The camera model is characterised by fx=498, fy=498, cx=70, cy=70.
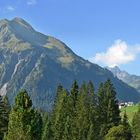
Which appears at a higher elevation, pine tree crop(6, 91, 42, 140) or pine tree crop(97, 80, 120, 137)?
pine tree crop(97, 80, 120, 137)

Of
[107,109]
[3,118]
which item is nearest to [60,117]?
[107,109]

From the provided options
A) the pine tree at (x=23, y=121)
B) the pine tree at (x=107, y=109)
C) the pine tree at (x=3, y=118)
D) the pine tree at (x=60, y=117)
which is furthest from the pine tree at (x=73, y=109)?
the pine tree at (x=23, y=121)

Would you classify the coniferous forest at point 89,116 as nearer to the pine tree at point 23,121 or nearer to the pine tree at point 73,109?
the pine tree at point 73,109

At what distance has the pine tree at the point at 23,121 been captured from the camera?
171 ft

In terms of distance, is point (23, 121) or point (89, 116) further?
point (89, 116)

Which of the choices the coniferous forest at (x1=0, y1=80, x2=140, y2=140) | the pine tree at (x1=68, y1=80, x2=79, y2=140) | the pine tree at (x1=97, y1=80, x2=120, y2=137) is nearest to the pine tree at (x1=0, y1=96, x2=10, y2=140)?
the coniferous forest at (x1=0, y1=80, x2=140, y2=140)

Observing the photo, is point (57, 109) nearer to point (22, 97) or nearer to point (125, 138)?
point (125, 138)

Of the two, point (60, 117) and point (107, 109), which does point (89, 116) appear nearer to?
point (107, 109)

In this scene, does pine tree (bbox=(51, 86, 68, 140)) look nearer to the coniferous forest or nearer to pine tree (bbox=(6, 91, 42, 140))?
the coniferous forest

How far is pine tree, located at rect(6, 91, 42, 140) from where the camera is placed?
5214 centimetres

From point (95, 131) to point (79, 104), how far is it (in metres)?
6.43

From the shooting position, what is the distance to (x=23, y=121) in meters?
52.6

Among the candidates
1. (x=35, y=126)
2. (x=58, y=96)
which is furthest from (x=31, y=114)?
(x=58, y=96)

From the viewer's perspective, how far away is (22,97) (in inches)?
2084
